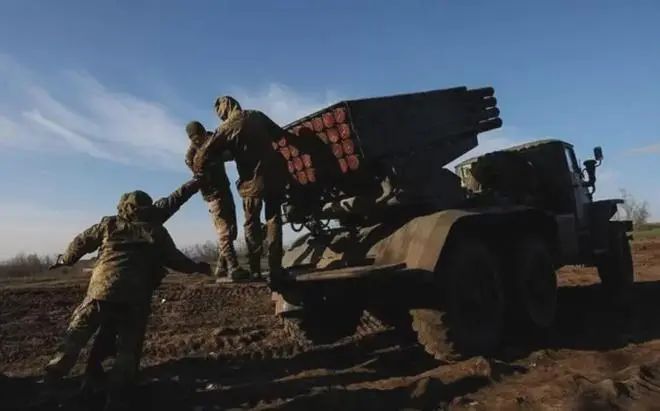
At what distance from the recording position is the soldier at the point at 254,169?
6.66 metres

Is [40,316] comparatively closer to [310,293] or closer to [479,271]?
[310,293]

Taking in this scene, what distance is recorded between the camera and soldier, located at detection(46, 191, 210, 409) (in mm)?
5734

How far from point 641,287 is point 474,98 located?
24.3 feet

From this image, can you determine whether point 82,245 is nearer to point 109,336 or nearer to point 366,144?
point 109,336

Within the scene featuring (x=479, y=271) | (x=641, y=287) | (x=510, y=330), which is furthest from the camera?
(x=641, y=287)

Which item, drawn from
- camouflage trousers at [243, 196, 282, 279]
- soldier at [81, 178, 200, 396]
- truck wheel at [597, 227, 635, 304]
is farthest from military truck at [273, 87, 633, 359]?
truck wheel at [597, 227, 635, 304]

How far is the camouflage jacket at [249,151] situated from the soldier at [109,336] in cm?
32

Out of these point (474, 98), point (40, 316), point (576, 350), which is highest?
point (474, 98)

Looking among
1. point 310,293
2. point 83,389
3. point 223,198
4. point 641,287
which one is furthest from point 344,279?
point 641,287

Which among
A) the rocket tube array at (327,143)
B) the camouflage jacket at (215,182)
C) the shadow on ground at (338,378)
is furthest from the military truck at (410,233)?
the camouflage jacket at (215,182)

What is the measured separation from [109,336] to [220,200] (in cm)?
164

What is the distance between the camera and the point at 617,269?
1158 cm

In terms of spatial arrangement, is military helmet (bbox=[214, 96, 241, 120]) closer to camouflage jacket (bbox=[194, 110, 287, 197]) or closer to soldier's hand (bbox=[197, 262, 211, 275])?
camouflage jacket (bbox=[194, 110, 287, 197])

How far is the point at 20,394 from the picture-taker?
6391mm
